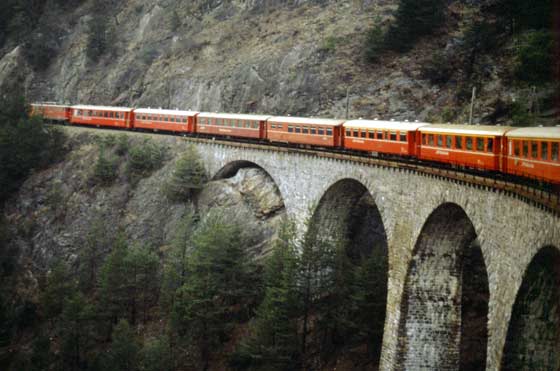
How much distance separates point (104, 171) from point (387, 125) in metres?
26.4

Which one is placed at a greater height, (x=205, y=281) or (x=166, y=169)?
(x=166, y=169)

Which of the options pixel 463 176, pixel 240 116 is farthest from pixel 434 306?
pixel 240 116

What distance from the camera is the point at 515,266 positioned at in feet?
65.4

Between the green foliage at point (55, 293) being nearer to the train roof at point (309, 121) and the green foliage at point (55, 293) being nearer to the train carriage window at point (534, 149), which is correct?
the train roof at point (309, 121)

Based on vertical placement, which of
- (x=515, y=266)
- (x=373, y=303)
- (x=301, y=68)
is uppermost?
(x=301, y=68)

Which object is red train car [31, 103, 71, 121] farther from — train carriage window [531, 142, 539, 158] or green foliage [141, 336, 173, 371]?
train carriage window [531, 142, 539, 158]

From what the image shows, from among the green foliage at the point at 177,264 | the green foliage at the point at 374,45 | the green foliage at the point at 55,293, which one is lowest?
the green foliage at the point at 55,293

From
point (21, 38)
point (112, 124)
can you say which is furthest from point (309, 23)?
point (21, 38)

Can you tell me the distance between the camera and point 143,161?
5034 cm

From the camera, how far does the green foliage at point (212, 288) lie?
35.5 m

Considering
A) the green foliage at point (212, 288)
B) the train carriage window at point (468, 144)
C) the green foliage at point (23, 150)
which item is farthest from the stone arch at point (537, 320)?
the green foliage at point (23, 150)

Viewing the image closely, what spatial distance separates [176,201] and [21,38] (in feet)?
159

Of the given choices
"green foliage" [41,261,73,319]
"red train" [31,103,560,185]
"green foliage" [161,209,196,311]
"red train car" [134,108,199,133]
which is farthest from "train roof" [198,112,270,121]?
"green foliage" [41,261,73,319]

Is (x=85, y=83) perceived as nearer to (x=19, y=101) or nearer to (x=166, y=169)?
(x=19, y=101)
